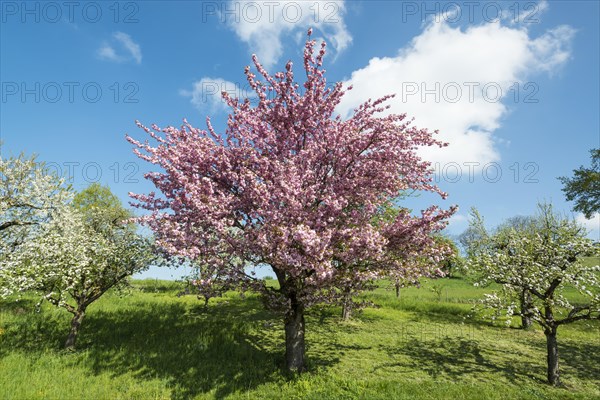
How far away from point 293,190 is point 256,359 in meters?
8.48

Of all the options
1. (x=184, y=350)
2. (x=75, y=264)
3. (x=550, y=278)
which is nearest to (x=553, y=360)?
(x=550, y=278)

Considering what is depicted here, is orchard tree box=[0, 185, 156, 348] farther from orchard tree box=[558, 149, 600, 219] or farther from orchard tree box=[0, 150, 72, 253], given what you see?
orchard tree box=[558, 149, 600, 219]

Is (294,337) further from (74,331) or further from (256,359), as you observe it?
(74,331)

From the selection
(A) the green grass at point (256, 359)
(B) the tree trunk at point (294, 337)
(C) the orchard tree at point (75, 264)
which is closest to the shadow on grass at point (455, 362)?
(A) the green grass at point (256, 359)

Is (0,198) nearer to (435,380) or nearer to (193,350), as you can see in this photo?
(193,350)

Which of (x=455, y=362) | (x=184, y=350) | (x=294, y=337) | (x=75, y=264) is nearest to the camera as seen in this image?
(x=294, y=337)

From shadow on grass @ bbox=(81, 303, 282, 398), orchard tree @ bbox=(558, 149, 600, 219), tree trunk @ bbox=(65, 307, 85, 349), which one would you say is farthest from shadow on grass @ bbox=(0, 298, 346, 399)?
orchard tree @ bbox=(558, 149, 600, 219)

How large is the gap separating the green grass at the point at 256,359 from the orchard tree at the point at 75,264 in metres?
2.51

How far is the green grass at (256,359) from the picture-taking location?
13078 millimetres

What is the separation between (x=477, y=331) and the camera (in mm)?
24578

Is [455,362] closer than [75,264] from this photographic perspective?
No

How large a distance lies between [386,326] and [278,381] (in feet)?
40.3

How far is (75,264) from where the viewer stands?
52.5 ft

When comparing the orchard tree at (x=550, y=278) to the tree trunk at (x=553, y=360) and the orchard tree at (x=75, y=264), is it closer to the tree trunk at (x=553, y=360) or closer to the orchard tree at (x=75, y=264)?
the tree trunk at (x=553, y=360)
